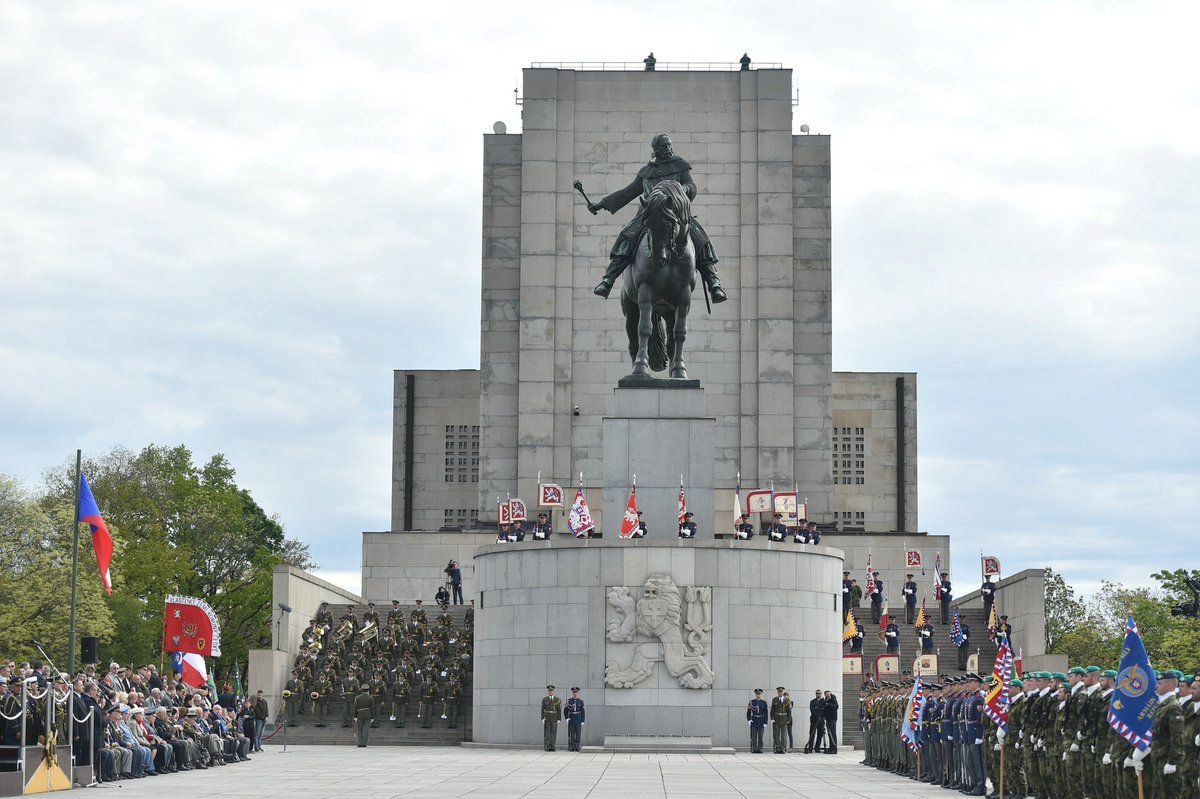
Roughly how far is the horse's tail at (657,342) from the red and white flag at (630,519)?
3.10 meters

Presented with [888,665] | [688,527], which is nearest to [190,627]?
[688,527]

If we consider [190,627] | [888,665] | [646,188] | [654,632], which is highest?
[646,188]

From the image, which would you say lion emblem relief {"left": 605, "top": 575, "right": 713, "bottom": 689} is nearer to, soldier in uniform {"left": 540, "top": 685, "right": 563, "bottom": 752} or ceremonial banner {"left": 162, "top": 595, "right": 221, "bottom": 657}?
soldier in uniform {"left": 540, "top": 685, "right": 563, "bottom": 752}

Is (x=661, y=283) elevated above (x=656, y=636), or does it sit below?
above

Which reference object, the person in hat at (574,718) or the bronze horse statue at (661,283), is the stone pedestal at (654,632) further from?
the bronze horse statue at (661,283)

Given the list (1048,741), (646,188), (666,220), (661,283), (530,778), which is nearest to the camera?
(1048,741)

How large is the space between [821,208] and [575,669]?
3548 cm

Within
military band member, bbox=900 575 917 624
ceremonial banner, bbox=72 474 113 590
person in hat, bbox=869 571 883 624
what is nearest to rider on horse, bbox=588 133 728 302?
ceremonial banner, bbox=72 474 113 590

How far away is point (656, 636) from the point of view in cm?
3584

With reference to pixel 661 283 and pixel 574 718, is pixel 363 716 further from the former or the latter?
pixel 661 283

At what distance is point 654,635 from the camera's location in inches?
1410

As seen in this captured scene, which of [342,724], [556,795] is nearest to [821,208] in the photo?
[342,724]

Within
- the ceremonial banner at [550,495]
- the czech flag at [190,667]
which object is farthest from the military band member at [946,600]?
the czech flag at [190,667]

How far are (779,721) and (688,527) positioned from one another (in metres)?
4.51
